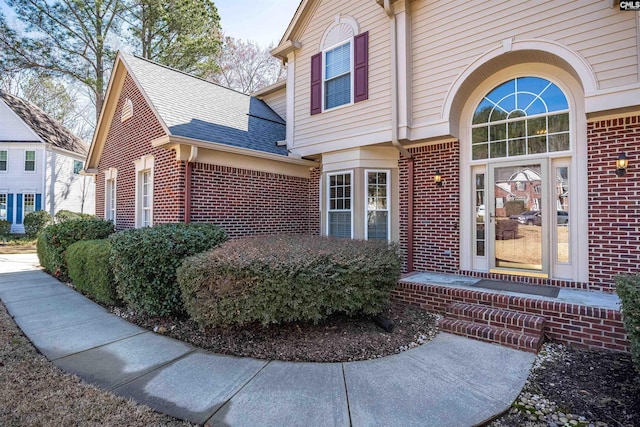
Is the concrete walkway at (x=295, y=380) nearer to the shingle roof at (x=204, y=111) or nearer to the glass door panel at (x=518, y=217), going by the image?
the glass door panel at (x=518, y=217)

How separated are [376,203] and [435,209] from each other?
4.68ft

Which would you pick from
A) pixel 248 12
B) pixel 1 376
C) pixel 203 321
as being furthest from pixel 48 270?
pixel 248 12

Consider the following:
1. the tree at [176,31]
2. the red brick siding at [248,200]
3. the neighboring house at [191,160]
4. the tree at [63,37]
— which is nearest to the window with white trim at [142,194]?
the neighboring house at [191,160]

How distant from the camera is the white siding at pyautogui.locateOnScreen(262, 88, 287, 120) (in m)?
11.4

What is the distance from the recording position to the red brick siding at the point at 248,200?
704 cm

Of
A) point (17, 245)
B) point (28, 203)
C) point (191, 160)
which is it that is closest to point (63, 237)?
point (191, 160)

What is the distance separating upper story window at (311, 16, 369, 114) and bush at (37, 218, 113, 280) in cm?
646

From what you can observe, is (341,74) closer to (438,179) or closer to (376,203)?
(376,203)

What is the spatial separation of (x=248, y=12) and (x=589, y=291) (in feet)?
48.5

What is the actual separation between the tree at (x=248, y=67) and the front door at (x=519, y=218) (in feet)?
55.7

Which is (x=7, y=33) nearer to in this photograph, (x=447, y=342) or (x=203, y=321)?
(x=203, y=321)

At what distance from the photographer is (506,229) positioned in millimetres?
6094

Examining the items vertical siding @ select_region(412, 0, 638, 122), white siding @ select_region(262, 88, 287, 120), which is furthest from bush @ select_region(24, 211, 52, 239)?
vertical siding @ select_region(412, 0, 638, 122)

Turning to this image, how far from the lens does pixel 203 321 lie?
13.6 feet
